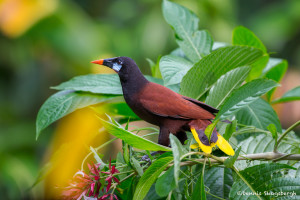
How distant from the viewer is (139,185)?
0.72 meters

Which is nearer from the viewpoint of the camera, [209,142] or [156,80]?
[209,142]

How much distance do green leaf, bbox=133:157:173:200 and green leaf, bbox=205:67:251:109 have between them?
0.24 meters

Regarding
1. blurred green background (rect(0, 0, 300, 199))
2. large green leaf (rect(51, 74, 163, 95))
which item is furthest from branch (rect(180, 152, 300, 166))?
blurred green background (rect(0, 0, 300, 199))

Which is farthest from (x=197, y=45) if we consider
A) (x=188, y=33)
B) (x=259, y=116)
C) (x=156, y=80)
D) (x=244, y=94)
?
(x=244, y=94)

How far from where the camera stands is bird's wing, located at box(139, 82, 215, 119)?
85 centimetres

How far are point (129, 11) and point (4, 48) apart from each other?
5.28ft

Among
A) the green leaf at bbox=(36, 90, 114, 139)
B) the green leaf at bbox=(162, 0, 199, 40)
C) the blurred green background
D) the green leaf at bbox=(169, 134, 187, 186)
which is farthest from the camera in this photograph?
the blurred green background

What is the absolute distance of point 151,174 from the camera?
2.33 ft

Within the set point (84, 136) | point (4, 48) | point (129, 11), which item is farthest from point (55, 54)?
point (84, 136)

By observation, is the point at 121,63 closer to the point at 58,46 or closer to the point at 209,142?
the point at 209,142

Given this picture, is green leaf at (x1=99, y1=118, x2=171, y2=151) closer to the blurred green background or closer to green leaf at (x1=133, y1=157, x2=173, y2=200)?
green leaf at (x1=133, y1=157, x2=173, y2=200)

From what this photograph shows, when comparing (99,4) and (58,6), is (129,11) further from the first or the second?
(58,6)

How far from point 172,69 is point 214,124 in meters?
0.26

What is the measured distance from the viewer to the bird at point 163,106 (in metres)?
0.85
